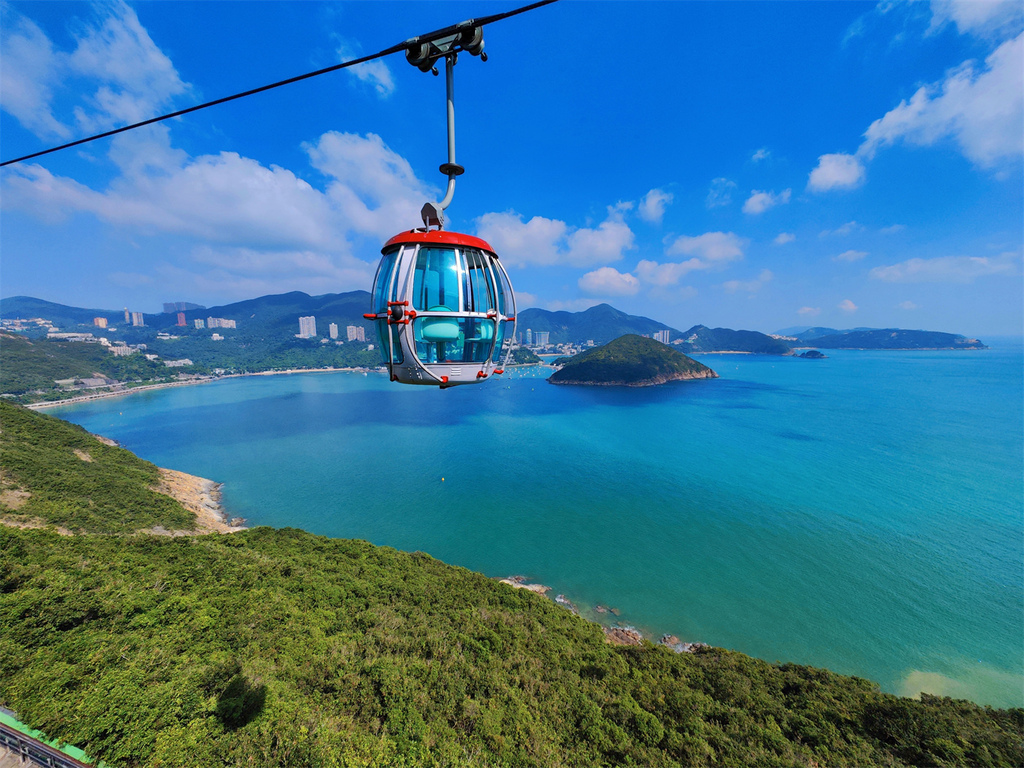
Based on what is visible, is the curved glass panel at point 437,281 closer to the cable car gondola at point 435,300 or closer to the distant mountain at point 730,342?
the cable car gondola at point 435,300

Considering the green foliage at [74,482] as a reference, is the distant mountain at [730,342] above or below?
above

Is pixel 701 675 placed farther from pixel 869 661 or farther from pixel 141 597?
pixel 141 597

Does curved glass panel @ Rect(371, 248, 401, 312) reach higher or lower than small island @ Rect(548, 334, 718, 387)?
higher

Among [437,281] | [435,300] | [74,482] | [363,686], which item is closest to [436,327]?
[435,300]

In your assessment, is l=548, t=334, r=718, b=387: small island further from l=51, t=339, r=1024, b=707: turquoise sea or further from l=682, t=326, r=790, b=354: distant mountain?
l=682, t=326, r=790, b=354: distant mountain

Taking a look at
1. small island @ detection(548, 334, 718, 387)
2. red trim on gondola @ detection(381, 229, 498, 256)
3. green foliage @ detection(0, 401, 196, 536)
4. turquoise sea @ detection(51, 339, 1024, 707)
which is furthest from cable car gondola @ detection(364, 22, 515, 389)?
small island @ detection(548, 334, 718, 387)

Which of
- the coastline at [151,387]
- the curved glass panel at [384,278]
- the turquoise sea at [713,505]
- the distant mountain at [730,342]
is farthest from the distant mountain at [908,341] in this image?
the curved glass panel at [384,278]

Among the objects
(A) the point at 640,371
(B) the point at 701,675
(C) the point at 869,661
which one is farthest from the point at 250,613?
(A) the point at 640,371
